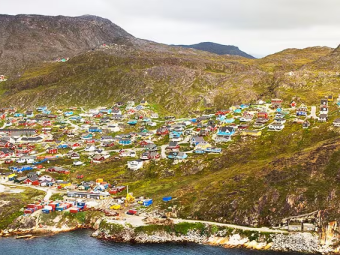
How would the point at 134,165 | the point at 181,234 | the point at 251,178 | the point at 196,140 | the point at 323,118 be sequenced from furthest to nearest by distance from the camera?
the point at 323,118, the point at 196,140, the point at 134,165, the point at 251,178, the point at 181,234

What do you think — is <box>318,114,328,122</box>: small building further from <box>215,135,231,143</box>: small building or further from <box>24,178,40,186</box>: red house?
<box>24,178,40,186</box>: red house

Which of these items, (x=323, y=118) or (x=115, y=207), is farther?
(x=323, y=118)

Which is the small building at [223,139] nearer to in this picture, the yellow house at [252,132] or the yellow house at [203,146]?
the yellow house at [203,146]

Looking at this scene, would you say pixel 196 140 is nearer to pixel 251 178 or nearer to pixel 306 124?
pixel 306 124

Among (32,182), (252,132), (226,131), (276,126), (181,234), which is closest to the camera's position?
(181,234)

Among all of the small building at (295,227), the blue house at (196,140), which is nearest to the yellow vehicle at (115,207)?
the small building at (295,227)

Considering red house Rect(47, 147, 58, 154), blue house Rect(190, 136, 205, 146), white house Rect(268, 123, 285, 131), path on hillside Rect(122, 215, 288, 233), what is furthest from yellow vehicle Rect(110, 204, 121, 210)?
white house Rect(268, 123, 285, 131)

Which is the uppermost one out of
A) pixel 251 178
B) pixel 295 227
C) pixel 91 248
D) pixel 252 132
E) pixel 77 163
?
pixel 252 132

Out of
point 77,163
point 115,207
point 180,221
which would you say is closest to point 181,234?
point 180,221

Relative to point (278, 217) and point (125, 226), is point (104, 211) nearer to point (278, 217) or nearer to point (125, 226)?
point (125, 226)
